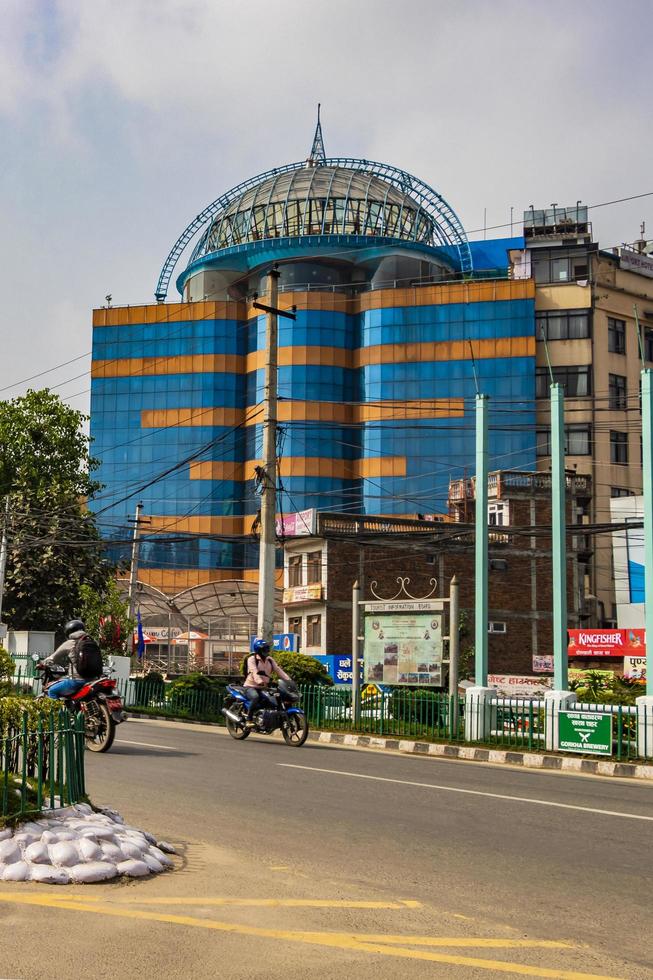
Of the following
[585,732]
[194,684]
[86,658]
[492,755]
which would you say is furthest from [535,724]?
[194,684]

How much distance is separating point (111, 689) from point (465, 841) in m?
7.47

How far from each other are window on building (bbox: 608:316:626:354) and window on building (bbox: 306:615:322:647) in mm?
36912

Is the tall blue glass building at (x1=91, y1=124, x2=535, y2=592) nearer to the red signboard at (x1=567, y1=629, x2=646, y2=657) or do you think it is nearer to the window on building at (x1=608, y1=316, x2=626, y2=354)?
the window on building at (x1=608, y1=316, x2=626, y2=354)

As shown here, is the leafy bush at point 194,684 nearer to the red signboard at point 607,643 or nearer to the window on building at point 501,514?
the red signboard at point 607,643

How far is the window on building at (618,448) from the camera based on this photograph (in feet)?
260

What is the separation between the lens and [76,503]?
1943 inches

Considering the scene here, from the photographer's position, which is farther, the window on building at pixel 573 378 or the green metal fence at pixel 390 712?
the window on building at pixel 573 378

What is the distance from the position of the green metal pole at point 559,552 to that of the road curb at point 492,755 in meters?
1.66

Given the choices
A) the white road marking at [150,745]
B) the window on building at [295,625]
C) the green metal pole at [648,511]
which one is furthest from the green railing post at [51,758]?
the window on building at [295,625]

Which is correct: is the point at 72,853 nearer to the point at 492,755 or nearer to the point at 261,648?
the point at 261,648

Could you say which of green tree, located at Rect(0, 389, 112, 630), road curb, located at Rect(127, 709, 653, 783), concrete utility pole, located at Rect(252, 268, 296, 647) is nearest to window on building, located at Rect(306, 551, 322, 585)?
green tree, located at Rect(0, 389, 112, 630)

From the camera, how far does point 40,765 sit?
26.1 feet

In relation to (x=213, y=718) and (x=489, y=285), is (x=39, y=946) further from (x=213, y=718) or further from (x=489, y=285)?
(x=489, y=285)

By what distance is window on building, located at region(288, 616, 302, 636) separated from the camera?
59938 millimetres
